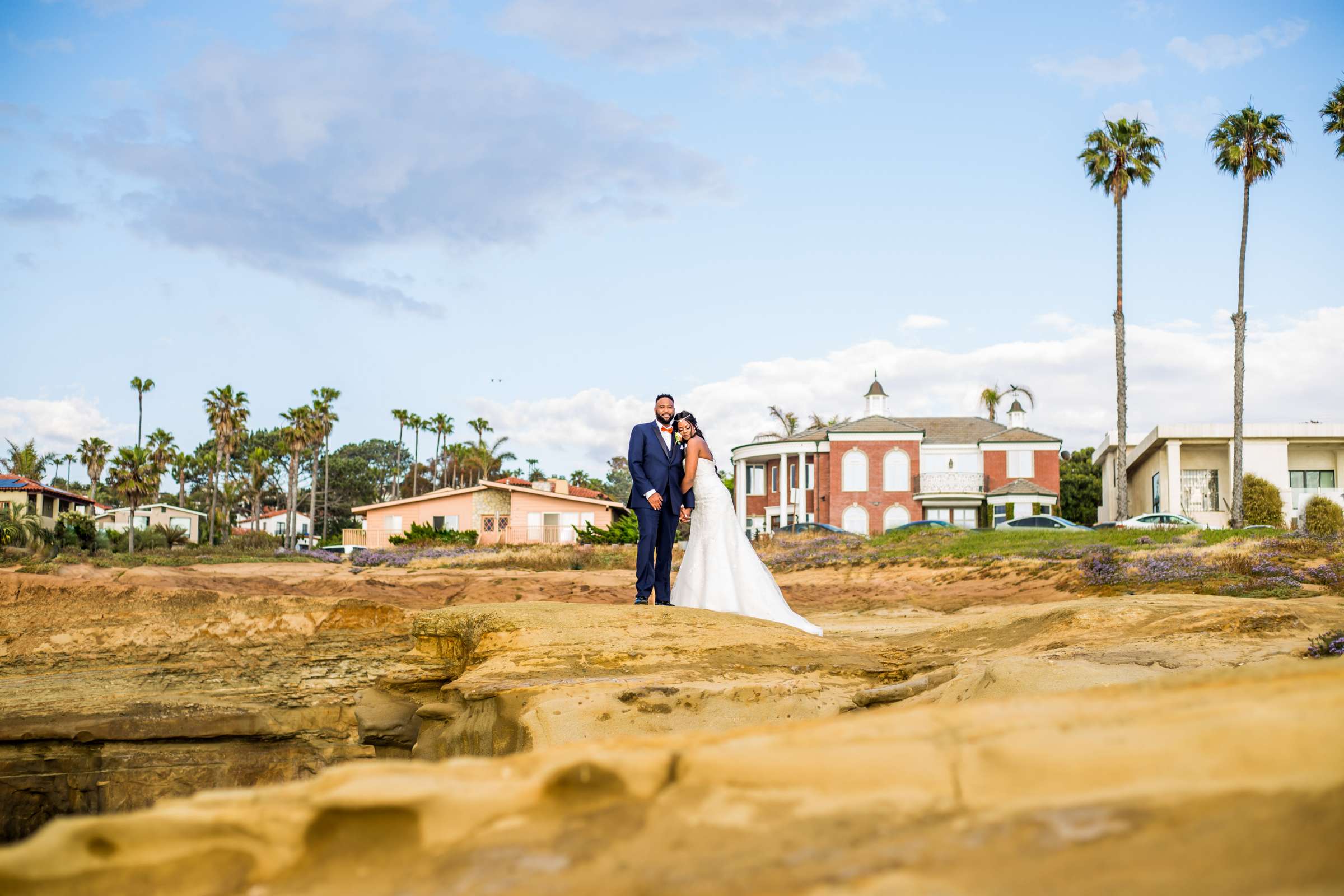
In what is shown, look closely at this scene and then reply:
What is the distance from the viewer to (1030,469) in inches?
1799

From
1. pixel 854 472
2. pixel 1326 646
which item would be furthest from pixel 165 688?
pixel 854 472

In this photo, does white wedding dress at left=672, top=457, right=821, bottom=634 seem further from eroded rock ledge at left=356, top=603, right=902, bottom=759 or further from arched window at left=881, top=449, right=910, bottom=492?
arched window at left=881, top=449, right=910, bottom=492

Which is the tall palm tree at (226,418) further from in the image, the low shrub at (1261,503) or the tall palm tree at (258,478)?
the low shrub at (1261,503)

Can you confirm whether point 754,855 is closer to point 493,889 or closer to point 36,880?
point 493,889

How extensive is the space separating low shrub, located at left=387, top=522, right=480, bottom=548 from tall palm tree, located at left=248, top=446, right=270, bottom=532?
102 feet

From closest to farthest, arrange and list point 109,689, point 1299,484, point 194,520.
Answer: point 109,689
point 1299,484
point 194,520

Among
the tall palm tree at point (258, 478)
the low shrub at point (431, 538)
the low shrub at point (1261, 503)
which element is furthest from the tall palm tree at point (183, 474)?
the low shrub at point (1261, 503)

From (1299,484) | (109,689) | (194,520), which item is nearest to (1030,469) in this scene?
(1299,484)

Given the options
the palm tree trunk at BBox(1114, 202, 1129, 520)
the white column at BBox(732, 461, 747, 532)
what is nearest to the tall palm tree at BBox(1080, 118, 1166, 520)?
the palm tree trunk at BBox(1114, 202, 1129, 520)

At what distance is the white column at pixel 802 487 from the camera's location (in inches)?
1847

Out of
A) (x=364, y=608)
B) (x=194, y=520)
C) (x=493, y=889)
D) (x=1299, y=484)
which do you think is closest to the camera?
(x=493, y=889)

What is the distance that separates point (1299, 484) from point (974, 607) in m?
27.9

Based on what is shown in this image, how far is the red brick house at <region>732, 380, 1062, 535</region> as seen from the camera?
145 ft

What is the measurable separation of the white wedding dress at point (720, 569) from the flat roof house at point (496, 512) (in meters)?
35.3
